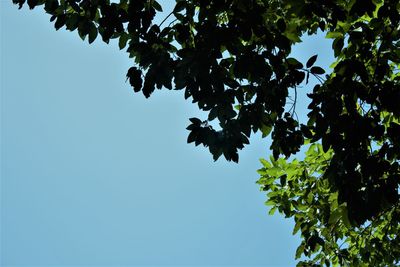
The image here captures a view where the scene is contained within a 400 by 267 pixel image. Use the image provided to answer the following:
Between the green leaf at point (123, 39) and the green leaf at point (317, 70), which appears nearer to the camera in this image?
the green leaf at point (317, 70)

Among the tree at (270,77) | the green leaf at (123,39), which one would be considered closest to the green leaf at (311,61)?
the tree at (270,77)

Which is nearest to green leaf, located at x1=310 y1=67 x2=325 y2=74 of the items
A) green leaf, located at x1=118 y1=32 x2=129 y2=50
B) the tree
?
the tree

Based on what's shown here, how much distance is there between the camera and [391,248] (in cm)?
665

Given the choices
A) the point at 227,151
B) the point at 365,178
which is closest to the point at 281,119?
the point at 227,151

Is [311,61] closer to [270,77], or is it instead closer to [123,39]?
[270,77]

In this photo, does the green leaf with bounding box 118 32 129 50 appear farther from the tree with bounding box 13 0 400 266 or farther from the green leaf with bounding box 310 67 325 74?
the green leaf with bounding box 310 67 325 74

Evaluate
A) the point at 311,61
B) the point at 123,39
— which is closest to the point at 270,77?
the point at 311,61

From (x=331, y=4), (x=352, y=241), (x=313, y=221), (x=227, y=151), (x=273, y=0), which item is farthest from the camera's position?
(x=352, y=241)

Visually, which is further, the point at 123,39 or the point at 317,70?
the point at 123,39

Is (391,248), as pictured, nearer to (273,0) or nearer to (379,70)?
(379,70)

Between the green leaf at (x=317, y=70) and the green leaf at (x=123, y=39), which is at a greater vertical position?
the green leaf at (x=123, y=39)

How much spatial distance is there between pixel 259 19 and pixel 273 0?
1.28 metres

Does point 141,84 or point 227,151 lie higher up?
point 141,84

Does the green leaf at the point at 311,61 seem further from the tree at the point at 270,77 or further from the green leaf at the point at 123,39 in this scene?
the green leaf at the point at 123,39
